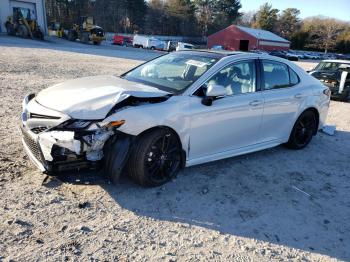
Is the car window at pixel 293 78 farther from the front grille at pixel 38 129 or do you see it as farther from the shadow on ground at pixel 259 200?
the front grille at pixel 38 129

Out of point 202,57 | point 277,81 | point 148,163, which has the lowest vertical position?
point 148,163

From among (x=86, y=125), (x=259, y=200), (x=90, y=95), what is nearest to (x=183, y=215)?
(x=259, y=200)

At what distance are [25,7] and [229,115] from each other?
40.3 m

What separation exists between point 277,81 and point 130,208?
128 inches

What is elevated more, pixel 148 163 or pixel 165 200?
pixel 148 163

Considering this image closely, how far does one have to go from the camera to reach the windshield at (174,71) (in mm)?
4761

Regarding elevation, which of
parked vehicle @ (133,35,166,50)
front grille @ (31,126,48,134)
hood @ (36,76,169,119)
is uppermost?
hood @ (36,76,169,119)

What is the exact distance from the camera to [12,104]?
Result: 7789mm

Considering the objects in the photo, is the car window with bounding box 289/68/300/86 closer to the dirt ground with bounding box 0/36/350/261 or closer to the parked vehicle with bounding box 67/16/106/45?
the dirt ground with bounding box 0/36/350/261

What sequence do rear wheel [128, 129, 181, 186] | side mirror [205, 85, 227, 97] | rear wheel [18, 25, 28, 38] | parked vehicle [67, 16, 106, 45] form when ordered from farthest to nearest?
parked vehicle [67, 16, 106, 45] < rear wheel [18, 25, 28, 38] < side mirror [205, 85, 227, 97] < rear wheel [128, 129, 181, 186]

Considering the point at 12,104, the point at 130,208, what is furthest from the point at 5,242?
the point at 12,104

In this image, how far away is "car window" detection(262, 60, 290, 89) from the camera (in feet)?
18.3

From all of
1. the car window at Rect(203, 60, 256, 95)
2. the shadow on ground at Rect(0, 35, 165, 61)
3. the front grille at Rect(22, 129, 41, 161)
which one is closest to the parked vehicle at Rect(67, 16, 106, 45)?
the shadow on ground at Rect(0, 35, 165, 61)

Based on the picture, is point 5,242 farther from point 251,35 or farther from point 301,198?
point 251,35
